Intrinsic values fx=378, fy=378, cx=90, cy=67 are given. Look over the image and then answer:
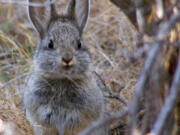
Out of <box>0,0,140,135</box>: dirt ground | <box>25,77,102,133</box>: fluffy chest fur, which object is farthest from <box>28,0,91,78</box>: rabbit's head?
<box>0,0,140,135</box>: dirt ground

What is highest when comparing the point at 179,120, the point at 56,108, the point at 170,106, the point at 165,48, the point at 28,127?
the point at 165,48

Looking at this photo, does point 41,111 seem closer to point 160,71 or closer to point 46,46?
point 46,46

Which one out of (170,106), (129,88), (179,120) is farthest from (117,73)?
(170,106)

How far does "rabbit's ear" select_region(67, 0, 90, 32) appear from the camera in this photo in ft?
15.3

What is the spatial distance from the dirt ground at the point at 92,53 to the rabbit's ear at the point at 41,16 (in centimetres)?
78

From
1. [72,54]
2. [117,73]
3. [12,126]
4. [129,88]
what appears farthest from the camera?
[117,73]

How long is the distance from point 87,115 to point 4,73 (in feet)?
6.44

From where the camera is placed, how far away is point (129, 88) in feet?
16.7

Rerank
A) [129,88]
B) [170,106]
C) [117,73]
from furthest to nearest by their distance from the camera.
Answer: [117,73] → [129,88] → [170,106]

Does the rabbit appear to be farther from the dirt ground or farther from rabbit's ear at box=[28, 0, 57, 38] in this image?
the dirt ground

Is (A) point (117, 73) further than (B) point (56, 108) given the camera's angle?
Yes

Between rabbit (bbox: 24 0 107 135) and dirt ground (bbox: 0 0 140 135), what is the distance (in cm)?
36

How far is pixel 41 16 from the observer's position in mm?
4602

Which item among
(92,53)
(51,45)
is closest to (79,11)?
(51,45)
